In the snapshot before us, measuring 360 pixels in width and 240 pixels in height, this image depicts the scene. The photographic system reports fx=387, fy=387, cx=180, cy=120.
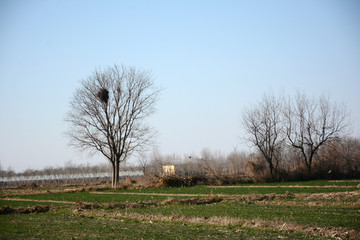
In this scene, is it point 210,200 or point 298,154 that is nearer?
point 210,200

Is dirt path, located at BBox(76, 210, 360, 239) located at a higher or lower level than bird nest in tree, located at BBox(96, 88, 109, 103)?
lower

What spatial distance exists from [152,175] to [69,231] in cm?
3571

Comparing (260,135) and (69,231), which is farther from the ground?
(260,135)

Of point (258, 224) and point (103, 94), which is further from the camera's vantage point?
point (103, 94)

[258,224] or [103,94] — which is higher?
[103,94]

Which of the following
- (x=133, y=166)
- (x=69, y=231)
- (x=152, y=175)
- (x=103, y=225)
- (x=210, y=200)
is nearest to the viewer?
(x=69, y=231)

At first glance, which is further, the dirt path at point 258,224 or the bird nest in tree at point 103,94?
the bird nest in tree at point 103,94

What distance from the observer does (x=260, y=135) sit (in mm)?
60031

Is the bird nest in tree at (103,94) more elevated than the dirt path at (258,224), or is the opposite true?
the bird nest in tree at (103,94)

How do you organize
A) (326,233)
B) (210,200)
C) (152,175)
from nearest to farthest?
(326,233)
(210,200)
(152,175)

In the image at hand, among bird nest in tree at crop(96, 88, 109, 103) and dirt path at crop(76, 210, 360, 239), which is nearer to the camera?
dirt path at crop(76, 210, 360, 239)

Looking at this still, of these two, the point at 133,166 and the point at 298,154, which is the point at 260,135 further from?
the point at 133,166

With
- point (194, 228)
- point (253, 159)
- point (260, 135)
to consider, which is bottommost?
point (194, 228)

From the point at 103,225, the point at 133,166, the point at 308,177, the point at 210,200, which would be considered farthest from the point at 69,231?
the point at 133,166
